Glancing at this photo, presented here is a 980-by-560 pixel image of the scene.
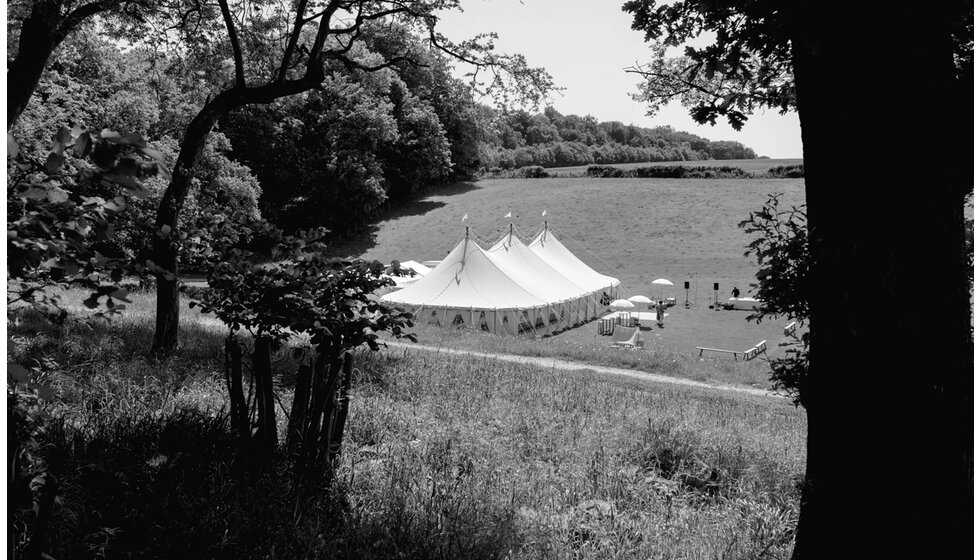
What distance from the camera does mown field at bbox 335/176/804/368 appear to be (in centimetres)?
3812

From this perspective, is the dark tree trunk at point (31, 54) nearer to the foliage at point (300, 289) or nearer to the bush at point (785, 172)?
the foliage at point (300, 289)

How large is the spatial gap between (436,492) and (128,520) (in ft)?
5.53

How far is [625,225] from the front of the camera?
47875 mm

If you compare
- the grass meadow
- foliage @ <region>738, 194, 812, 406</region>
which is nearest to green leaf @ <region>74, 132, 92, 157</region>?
the grass meadow

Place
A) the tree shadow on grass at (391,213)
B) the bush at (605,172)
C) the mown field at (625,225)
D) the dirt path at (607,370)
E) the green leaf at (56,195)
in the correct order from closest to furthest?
1. the green leaf at (56,195)
2. the dirt path at (607,370)
3. the mown field at (625,225)
4. the tree shadow on grass at (391,213)
5. the bush at (605,172)

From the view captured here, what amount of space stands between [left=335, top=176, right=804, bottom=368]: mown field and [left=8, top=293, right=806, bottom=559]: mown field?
23.3m

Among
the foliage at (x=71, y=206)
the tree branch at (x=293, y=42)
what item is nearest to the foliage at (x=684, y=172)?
the tree branch at (x=293, y=42)

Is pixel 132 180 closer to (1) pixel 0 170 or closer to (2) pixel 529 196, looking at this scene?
(1) pixel 0 170

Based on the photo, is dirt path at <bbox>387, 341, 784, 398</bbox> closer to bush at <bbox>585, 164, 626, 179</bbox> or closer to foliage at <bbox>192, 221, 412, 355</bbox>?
foliage at <bbox>192, 221, 412, 355</bbox>

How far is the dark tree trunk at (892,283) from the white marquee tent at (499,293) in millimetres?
18696

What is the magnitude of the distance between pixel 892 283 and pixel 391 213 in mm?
52583

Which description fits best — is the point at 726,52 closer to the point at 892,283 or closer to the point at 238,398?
the point at 892,283

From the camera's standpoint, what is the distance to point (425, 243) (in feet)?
155

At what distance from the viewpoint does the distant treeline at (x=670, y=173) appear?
183ft
